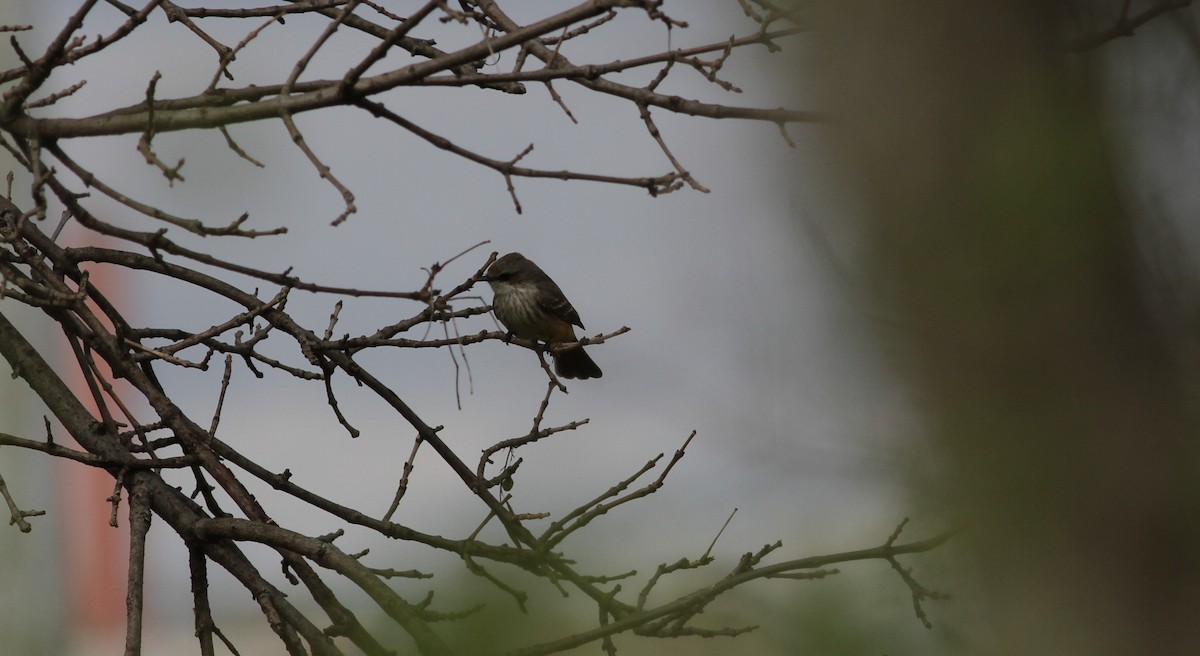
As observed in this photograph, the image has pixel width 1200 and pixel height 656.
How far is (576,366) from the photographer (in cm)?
841

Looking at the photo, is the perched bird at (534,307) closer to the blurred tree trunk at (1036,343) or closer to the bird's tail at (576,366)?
the bird's tail at (576,366)

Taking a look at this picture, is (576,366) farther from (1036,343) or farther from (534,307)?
(1036,343)

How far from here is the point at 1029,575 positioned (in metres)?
1.47

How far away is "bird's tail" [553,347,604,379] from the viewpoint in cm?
831

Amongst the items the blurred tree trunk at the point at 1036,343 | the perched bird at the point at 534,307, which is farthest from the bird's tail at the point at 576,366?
the blurred tree trunk at the point at 1036,343

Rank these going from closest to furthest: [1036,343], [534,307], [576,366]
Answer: [1036,343], [534,307], [576,366]

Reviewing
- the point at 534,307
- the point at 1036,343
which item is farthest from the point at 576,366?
the point at 1036,343

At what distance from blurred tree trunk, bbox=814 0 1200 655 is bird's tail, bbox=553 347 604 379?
6702 mm

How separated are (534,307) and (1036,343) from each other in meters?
6.70

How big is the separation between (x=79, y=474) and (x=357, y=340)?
61.8 feet

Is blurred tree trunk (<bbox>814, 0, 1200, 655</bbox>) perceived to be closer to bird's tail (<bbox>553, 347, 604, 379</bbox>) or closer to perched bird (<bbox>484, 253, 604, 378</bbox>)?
perched bird (<bbox>484, 253, 604, 378</bbox>)

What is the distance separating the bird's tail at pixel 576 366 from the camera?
831 centimetres

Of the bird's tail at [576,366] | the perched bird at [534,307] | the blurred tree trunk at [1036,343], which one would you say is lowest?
the blurred tree trunk at [1036,343]

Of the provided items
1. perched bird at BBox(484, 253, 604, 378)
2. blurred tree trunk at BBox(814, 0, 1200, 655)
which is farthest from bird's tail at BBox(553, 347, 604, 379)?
blurred tree trunk at BBox(814, 0, 1200, 655)
